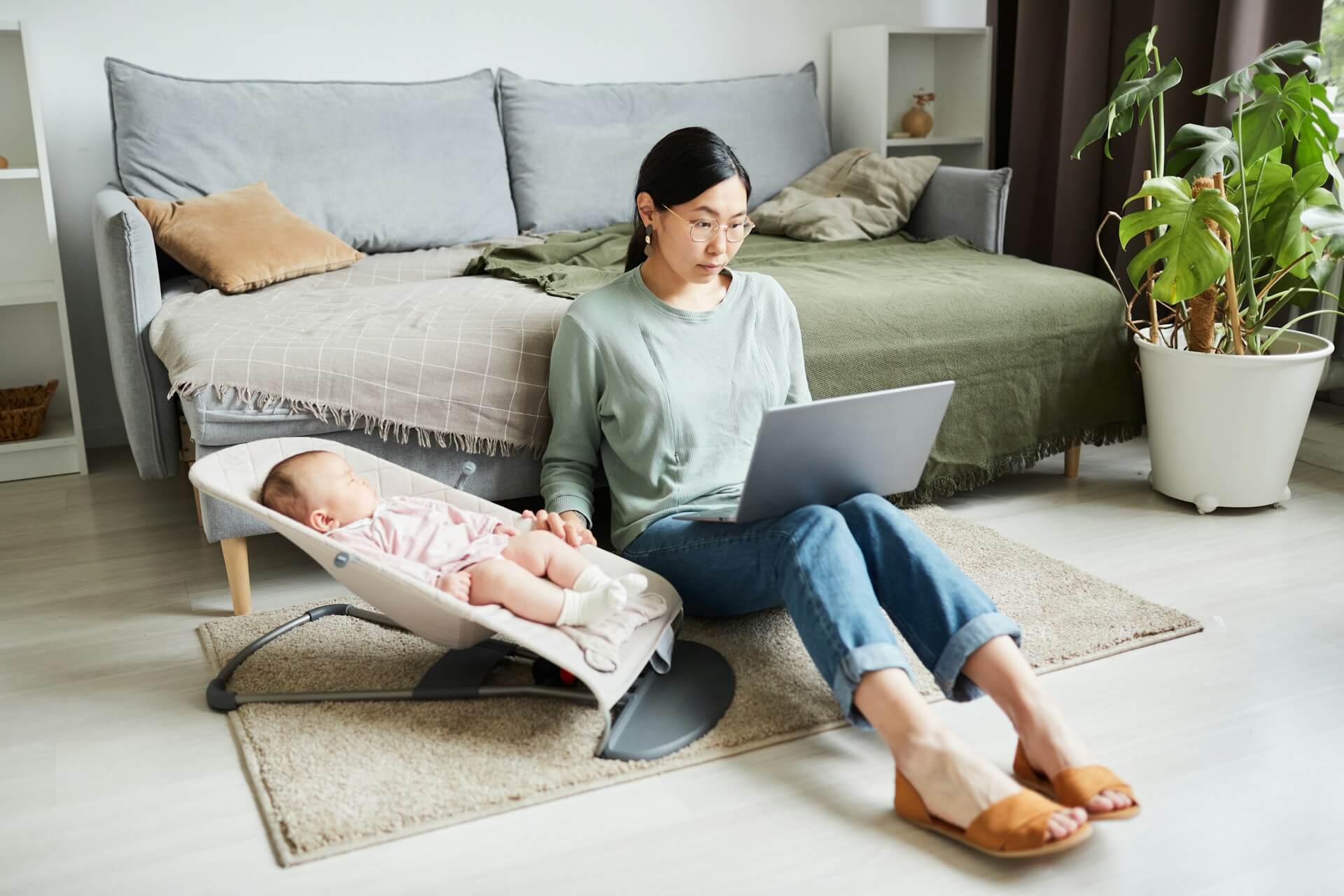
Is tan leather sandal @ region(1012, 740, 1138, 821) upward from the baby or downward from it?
downward

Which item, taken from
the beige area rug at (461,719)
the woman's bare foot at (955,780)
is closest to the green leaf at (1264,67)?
the beige area rug at (461,719)

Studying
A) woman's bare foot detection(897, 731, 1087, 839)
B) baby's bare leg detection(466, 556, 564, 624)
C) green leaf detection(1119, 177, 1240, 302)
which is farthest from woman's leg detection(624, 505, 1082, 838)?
green leaf detection(1119, 177, 1240, 302)

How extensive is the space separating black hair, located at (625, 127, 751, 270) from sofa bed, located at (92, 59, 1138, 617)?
42cm

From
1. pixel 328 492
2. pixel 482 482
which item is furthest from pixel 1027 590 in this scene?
pixel 328 492

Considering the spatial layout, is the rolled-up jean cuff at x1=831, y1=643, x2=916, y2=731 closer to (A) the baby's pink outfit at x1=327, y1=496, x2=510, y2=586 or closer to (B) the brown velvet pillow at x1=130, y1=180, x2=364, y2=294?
(A) the baby's pink outfit at x1=327, y1=496, x2=510, y2=586

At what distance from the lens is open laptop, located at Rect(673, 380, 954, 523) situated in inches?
54.7

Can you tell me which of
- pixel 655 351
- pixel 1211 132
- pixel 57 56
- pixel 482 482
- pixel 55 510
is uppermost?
pixel 57 56

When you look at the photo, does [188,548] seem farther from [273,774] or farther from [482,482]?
[273,774]

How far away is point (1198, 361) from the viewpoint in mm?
2207

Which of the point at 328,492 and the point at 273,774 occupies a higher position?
the point at 328,492

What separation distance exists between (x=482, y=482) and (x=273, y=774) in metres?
0.71

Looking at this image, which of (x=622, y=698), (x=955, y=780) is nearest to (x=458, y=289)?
(x=622, y=698)

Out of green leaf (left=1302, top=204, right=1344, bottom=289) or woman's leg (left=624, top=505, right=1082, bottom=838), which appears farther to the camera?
green leaf (left=1302, top=204, right=1344, bottom=289)

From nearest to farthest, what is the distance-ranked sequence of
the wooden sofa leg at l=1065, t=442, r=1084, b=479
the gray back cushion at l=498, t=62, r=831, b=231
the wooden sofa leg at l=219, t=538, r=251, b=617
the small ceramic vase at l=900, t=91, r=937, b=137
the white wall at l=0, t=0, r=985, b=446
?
the wooden sofa leg at l=219, t=538, r=251, b=617, the wooden sofa leg at l=1065, t=442, r=1084, b=479, the white wall at l=0, t=0, r=985, b=446, the gray back cushion at l=498, t=62, r=831, b=231, the small ceramic vase at l=900, t=91, r=937, b=137
